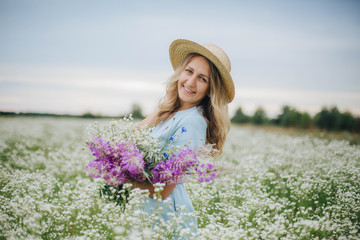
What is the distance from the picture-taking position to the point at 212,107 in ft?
10.2

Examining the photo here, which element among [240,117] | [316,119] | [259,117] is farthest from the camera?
[240,117]

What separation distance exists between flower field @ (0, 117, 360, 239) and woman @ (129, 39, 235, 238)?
14.4 inches

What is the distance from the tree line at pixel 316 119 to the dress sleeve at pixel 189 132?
25008mm

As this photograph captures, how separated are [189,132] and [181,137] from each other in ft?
0.32

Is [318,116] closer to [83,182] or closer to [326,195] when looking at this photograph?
[326,195]

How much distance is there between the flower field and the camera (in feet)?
8.63

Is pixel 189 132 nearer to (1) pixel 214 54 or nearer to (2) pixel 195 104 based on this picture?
(2) pixel 195 104

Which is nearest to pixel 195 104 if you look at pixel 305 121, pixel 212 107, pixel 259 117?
pixel 212 107

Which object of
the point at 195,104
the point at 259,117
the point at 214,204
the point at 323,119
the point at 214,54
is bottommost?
the point at 214,204

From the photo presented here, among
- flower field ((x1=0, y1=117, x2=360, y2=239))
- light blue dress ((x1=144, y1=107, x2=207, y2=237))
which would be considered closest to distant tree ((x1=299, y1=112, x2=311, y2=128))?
flower field ((x1=0, y1=117, x2=360, y2=239))

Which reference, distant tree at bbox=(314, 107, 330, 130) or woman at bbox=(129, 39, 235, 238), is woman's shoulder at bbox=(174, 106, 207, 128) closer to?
woman at bbox=(129, 39, 235, 238)

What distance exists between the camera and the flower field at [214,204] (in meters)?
2.63

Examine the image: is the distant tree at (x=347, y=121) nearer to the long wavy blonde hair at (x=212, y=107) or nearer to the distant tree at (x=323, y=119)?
the distant tree at (x=323, y=119)

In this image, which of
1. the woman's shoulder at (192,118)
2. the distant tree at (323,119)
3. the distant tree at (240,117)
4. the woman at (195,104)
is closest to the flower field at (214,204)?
the woman at (195,104)
